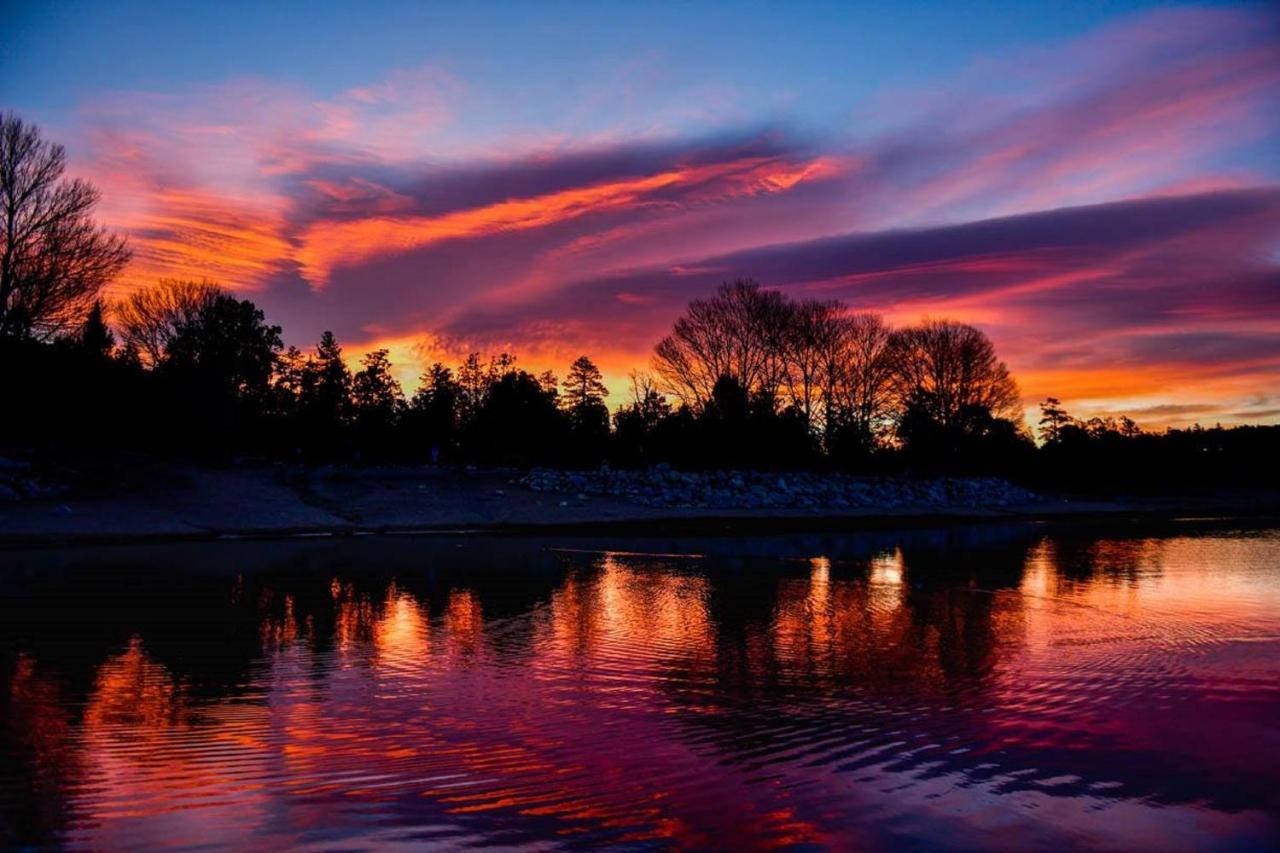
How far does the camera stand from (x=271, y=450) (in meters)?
52.1

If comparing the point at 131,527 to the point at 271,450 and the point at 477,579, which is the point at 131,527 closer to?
the point at 477,579

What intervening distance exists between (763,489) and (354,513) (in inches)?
965

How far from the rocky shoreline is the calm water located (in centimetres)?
2514

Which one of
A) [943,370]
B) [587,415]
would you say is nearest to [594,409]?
[587,415]

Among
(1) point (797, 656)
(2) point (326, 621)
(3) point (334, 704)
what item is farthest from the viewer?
(2) point (326, 621)

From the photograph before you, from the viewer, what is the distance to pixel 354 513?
3488cm

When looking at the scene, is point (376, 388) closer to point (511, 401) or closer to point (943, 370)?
point (511, 401)

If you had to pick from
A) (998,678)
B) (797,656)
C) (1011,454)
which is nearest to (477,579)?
(797,656)

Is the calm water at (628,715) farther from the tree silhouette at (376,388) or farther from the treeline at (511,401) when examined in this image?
the tree silhouette at (376,388)

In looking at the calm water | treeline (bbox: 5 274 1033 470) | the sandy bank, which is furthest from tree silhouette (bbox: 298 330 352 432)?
the calm water

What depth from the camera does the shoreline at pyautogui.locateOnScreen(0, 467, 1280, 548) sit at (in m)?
28.1

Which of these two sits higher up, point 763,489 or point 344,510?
point 763,489

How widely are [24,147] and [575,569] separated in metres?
31.4

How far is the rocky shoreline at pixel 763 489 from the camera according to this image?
145 feet
